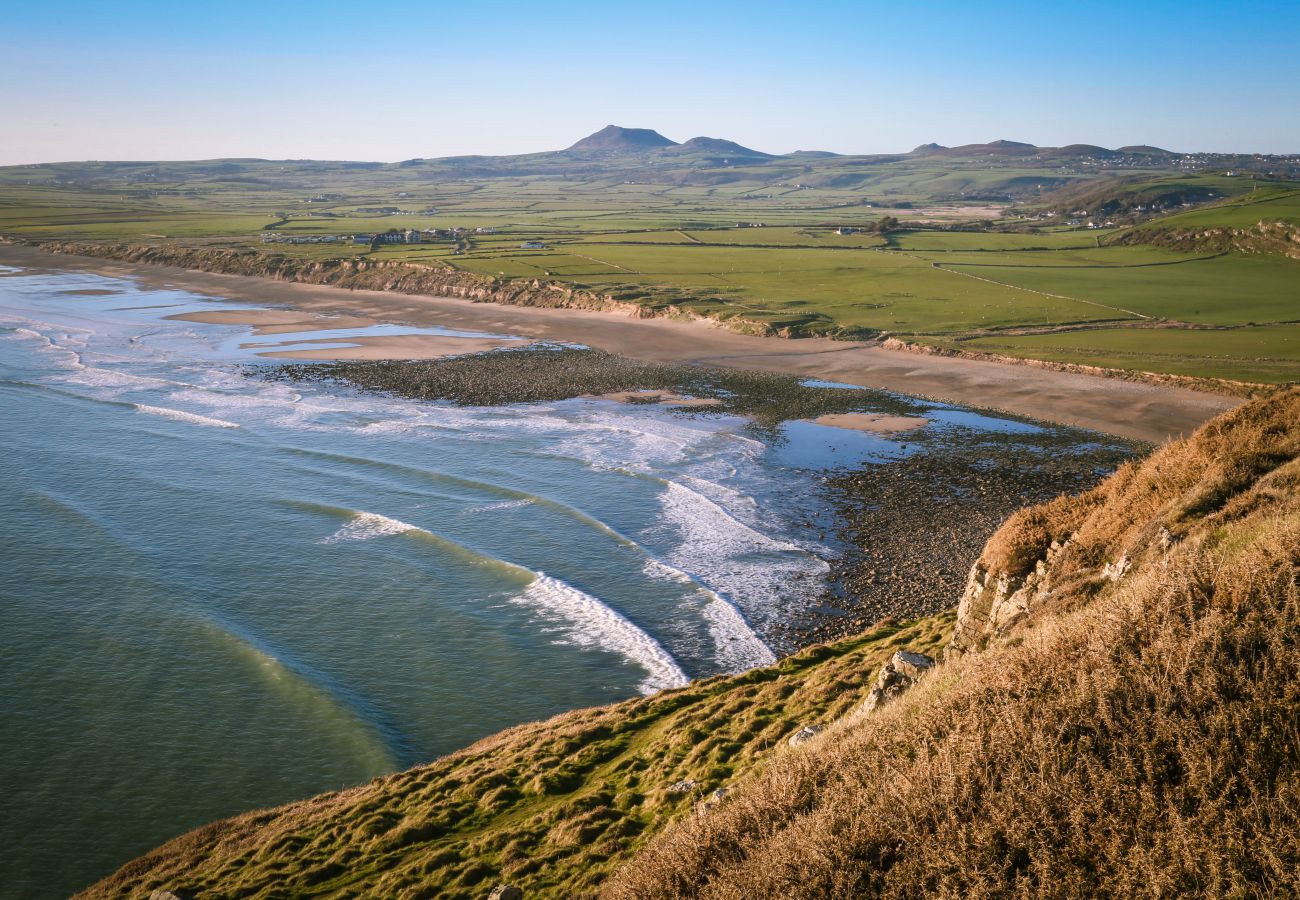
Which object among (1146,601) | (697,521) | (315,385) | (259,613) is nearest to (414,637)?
(259,613)

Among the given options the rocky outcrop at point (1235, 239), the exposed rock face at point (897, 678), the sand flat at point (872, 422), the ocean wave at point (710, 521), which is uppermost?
the rocky outcrop at point (1235, 239)

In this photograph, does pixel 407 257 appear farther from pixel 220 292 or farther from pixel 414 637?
pixel 414 637

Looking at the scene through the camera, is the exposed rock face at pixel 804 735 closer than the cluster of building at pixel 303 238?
Yes

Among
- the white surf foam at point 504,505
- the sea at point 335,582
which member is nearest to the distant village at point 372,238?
the sea at point 335,582

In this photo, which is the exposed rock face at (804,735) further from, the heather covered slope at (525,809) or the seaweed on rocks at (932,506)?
the seaweed on rocks at (932,506)

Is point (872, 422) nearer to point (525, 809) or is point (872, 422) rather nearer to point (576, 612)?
point (576, 612)

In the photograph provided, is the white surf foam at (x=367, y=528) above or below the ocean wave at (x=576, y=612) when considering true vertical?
above

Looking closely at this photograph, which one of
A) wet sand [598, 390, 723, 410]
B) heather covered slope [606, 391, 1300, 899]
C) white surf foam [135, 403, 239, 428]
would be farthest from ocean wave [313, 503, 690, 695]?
wet sand [598, 390, 723, 410]
